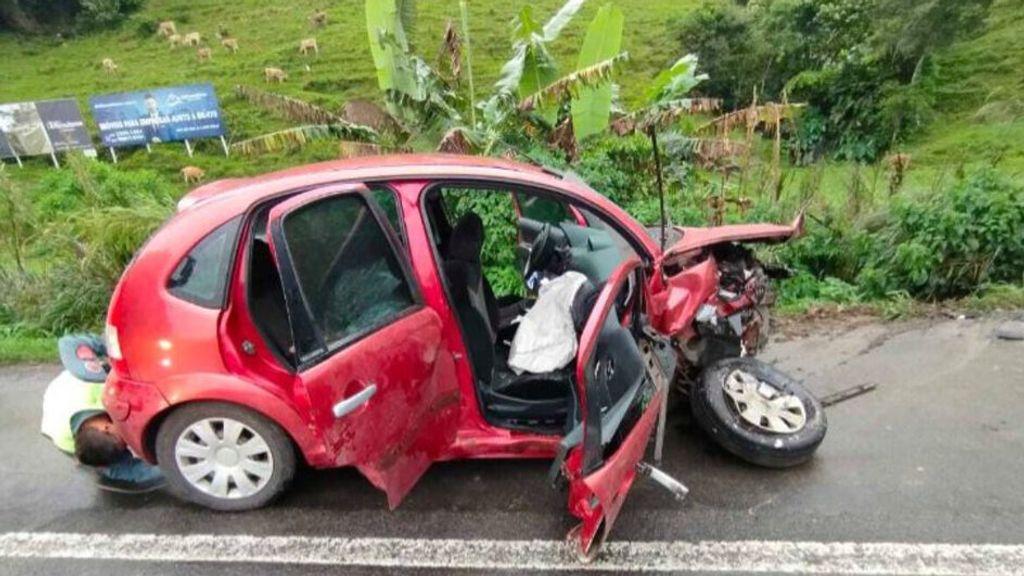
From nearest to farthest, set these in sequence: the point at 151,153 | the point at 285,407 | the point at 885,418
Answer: the point at 285,407, the point at 885,418, the point at 151,153

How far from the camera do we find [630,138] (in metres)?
7.51

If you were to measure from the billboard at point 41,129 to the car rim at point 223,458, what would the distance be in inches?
1007

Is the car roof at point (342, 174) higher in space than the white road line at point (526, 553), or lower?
higher

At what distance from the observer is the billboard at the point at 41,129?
23.9 m

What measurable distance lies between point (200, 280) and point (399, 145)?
14.3 ft

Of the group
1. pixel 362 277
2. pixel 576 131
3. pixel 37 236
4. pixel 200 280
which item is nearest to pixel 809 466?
pixel 362 277

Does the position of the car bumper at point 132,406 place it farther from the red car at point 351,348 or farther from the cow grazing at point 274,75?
the cow grazing at point 274,75

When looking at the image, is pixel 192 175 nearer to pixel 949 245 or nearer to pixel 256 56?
pixel 256 56

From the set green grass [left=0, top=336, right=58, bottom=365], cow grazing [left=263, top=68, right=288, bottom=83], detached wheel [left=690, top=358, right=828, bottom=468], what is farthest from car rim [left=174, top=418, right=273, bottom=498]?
cow grazing [left=263, top=68, right=288, bottom=83]

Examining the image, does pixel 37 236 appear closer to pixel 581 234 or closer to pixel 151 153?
pixel 581 234

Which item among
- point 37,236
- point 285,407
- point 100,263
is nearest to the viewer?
point 285,407

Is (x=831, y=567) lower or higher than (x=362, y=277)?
lower

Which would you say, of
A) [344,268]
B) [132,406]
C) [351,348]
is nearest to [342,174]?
[344,268]

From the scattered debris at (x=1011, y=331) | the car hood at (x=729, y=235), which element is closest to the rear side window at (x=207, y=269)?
the car hood at (x=729, y=235)
